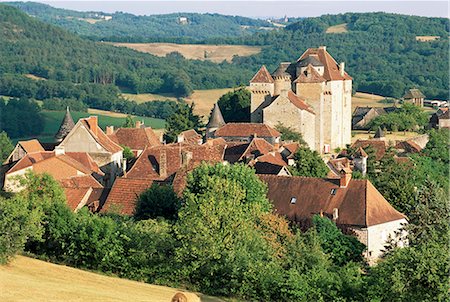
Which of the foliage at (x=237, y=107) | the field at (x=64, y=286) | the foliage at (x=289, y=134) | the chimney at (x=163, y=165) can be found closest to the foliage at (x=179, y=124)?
the foliage at (x=237, y=107)

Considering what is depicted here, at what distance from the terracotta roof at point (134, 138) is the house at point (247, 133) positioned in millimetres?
4353

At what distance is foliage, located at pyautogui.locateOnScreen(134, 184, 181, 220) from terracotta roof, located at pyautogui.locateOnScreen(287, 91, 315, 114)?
76.8 ft

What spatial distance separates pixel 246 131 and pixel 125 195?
1864cm

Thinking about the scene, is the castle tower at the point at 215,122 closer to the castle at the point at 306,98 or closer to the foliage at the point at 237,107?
the castle at the point at 306,98

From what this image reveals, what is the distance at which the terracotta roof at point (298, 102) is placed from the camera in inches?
2291

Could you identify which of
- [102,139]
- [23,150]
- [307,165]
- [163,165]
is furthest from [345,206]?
[23,150]

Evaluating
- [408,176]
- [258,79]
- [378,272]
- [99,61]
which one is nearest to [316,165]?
[408,176]

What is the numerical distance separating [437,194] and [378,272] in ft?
38.5

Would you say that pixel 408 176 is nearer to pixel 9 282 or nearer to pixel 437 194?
pixel 437 194

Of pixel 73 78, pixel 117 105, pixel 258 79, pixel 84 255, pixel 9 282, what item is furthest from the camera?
pixel 73 78

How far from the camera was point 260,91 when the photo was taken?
202ft

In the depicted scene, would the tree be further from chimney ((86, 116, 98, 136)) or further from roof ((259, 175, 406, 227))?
chimney ((86, 116, 98, 136))

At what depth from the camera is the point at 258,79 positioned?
6169cm

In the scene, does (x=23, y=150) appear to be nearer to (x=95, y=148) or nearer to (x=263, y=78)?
(x=95, y=148)
